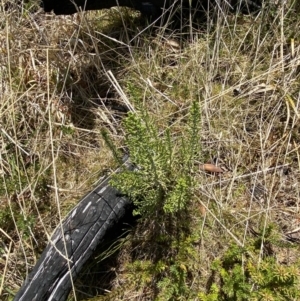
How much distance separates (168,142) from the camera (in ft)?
6.03

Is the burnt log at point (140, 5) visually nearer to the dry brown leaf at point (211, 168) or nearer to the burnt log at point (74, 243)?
the dry brown leaf at point (211, 168)

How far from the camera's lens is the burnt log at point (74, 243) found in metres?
1.95

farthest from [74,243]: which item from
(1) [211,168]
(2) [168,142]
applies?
(1) [211,168]

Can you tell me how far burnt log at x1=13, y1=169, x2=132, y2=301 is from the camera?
6.40ft

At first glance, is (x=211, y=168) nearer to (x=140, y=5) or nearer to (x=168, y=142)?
(x=168, y=142)

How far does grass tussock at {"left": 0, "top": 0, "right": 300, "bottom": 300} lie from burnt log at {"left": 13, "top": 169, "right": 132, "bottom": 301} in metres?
0.10

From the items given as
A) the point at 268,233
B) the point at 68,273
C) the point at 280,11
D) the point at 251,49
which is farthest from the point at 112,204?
the point at 280,11

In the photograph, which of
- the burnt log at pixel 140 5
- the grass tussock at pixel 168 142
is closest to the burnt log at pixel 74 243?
the grass tussock at pixel 168 142

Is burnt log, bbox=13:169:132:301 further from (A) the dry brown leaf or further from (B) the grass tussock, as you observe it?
(A) the dry brown leaf

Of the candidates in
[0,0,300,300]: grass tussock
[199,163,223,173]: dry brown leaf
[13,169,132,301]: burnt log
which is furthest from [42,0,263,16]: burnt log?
[13,169,132,301]: burnt log

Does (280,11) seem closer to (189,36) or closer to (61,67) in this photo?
(189,36)

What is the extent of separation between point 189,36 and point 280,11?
0.49 metres

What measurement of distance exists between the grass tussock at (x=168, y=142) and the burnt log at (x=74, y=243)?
10 cm

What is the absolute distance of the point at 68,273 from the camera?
198 cm
